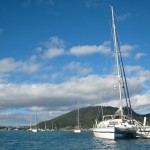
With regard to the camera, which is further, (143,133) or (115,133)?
(143,133)

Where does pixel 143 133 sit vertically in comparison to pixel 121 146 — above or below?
above

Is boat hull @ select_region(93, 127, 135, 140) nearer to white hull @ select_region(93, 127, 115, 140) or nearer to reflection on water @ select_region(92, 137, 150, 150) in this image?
white hull @ select_region(93, 127, 115, 140)

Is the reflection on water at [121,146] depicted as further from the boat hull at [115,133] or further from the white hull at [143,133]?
the white hull at [143,133]

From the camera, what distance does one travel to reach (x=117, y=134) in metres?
77.6

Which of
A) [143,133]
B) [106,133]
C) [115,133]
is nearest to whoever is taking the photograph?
[115,133]

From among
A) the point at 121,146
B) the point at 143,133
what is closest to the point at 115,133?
the point at 143,133

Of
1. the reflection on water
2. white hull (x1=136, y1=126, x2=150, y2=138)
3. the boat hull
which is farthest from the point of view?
white hull (x1=136, y1=126, x2=150, y2=138)

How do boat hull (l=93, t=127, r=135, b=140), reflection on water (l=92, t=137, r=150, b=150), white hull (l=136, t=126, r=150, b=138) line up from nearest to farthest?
reflection on water (l=92, t=137, r=150, b=150)
boat hull (l=93, t=127, r=135, b=140)
white hull (l=136, t=126, r=150, b=138)

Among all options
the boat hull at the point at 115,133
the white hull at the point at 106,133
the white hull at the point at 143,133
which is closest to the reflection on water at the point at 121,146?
the boat hull at the point at 115,133

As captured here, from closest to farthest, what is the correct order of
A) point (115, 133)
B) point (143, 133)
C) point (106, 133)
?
point (115, 133), point (106, 133), point (143, 133)

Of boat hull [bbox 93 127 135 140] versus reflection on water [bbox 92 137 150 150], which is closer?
reflection on water [bbox 92 137 150 150]

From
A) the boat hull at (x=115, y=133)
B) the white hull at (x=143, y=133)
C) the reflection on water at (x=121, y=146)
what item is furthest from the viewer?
the white hull at (x=143, y=133)

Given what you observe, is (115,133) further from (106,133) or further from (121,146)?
(121,146)

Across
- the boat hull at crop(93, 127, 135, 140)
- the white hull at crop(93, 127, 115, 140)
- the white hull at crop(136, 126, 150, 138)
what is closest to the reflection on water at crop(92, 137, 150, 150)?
the boat hull at crop(93, 127, 135, 140)
